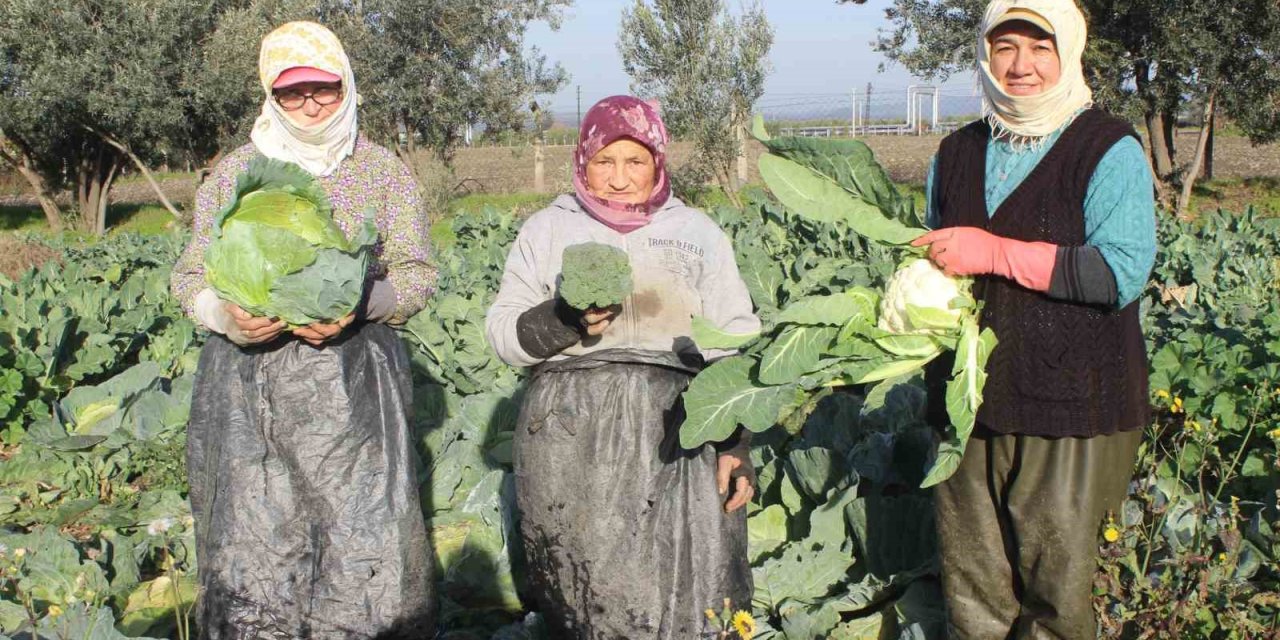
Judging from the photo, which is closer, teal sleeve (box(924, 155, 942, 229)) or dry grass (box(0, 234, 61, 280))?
teal sleeve (box(924, 155, 942, 229))

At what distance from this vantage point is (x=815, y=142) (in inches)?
93.7

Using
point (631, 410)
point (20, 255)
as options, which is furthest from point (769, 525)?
point (20, 255)

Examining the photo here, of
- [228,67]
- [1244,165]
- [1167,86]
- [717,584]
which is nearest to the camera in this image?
[717,584]

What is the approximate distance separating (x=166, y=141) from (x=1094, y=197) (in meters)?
22.6

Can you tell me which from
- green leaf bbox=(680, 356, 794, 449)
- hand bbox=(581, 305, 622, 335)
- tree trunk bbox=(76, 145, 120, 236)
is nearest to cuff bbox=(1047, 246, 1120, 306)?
green leaf bbox=(680, 356, 794, 449)

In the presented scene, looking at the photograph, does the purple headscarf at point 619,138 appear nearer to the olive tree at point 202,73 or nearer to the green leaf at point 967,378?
the green leaf at point 967,378

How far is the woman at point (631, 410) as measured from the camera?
270cm

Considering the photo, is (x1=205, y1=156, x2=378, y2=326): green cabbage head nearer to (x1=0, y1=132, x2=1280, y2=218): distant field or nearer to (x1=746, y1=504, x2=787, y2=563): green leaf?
(x1=746, y1=504, x2=787, y2=563): green leaf

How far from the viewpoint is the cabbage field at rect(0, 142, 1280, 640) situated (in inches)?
113

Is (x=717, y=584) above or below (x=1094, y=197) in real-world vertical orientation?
below

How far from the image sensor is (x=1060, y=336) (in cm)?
239

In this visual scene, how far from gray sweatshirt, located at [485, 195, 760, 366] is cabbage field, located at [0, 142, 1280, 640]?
19cm

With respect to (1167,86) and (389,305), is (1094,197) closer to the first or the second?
(389,305)

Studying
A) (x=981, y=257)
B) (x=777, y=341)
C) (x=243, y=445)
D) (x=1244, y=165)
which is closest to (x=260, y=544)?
(x=243, y=445)
